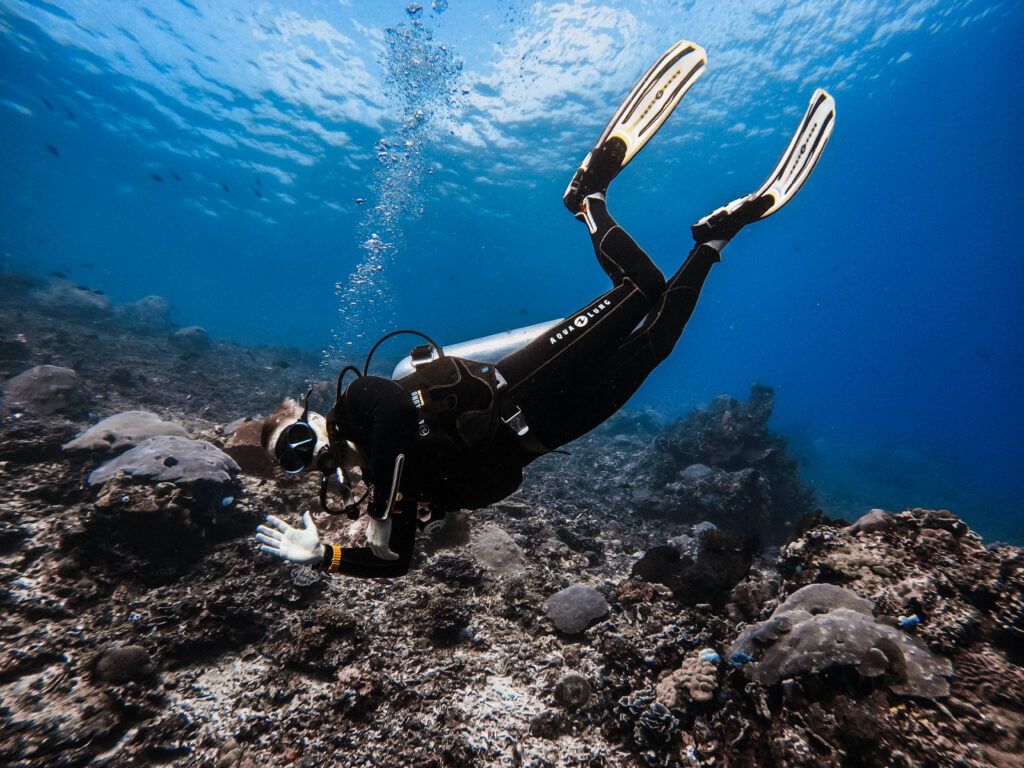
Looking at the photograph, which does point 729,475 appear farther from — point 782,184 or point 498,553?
point 782,184

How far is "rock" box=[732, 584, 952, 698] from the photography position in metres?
2.88

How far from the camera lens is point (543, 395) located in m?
3.61

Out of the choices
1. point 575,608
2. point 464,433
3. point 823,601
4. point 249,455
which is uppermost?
point 249,455

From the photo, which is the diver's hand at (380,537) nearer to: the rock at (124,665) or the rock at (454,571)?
the rock at (454,571)

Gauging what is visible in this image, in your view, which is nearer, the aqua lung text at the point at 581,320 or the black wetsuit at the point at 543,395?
the black wetsuit at the point at 543,395

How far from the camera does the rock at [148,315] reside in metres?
26.8

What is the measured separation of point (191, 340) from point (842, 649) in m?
31.5

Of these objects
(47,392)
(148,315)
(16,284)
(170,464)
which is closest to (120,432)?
(170,464)

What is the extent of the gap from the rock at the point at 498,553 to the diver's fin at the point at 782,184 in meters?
5.04

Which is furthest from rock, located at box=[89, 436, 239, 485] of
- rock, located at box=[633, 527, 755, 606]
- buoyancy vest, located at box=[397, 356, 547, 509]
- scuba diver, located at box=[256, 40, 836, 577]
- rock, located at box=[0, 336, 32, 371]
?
rock, located at box=[0, 336, 32, 371]

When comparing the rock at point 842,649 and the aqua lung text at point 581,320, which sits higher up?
the aqua lung text at point 581,320

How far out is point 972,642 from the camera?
314 centimetres

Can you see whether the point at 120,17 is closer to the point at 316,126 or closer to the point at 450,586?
the point at 316,126

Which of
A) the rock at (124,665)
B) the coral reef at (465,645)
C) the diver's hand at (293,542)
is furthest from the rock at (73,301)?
the diver's hand at (293,542)
